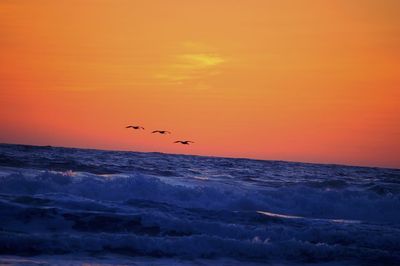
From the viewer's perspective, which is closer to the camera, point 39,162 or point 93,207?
point 93,207

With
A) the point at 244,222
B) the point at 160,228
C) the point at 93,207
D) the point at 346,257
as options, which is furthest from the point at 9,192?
the point at 346,257

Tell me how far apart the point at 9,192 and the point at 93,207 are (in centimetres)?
367

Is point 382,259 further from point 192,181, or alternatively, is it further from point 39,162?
point 39,162

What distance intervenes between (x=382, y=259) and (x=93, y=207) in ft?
26.2

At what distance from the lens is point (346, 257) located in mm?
12586

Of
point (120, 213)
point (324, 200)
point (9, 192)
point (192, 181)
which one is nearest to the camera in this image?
point (120, 213)

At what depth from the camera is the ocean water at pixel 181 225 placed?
11.9m

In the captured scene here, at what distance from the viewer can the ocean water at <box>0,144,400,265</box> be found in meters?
11.9

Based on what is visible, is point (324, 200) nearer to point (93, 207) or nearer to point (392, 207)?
point (392, 207)

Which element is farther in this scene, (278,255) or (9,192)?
(9,192)

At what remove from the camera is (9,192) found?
17859 mm

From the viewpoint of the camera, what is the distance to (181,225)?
1443cm

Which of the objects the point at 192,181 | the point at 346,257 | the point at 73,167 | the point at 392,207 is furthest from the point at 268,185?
the point at 346,257

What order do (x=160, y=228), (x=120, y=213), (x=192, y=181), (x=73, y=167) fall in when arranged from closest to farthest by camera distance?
1. (x=160, y=228)
2. (x=120, y=213)
3. (x=192, y=181)
4. (x=73, y=167)
